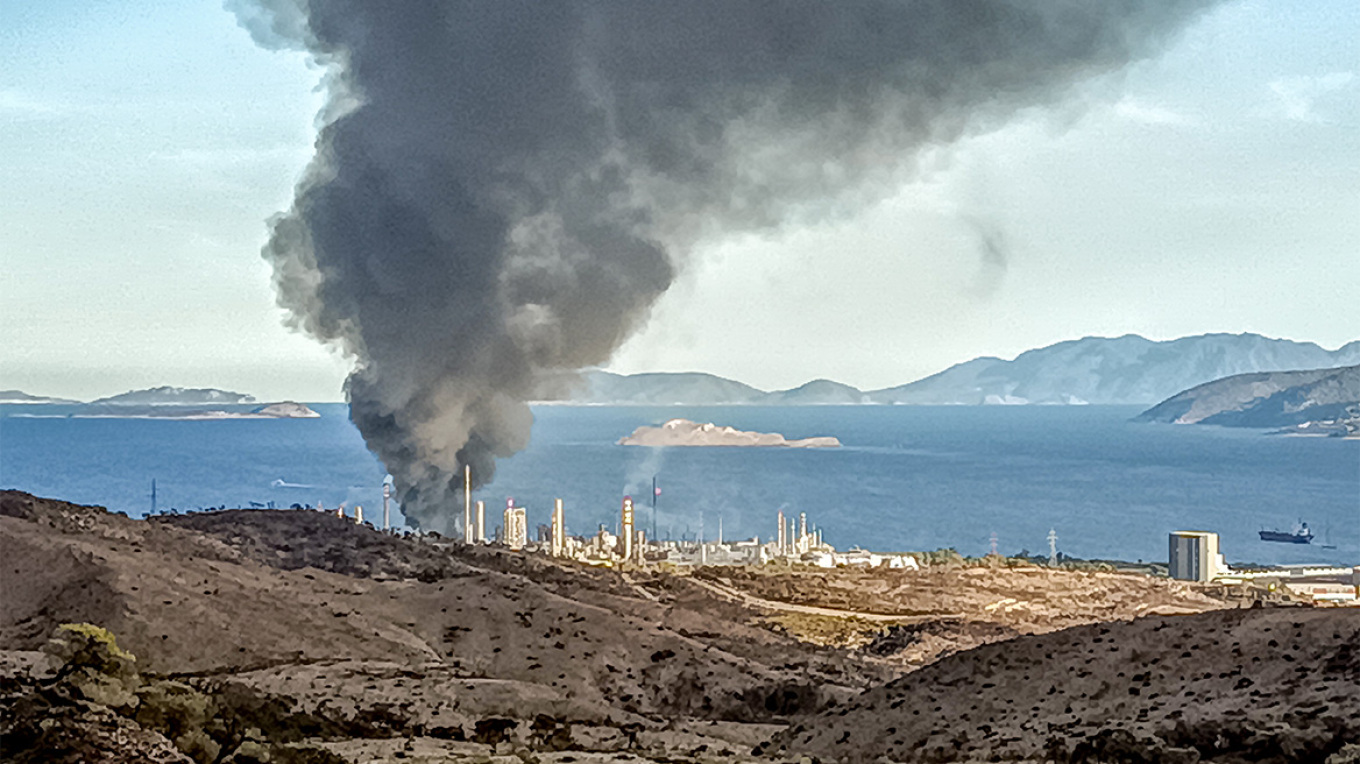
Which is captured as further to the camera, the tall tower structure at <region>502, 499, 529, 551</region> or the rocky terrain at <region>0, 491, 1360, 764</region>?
the tall tower structure at <region>502, 499, 529, 551</region>

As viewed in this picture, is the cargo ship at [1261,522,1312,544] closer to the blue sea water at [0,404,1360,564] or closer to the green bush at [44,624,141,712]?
the blue sea water at [0,404,1360,564]

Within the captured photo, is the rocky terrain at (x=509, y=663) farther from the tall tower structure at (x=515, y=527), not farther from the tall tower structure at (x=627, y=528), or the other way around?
the tall tower structure at (x=515, y=527)

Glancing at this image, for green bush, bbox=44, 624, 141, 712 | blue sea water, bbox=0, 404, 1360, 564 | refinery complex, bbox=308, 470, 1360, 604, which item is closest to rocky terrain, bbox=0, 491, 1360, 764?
green bush, bbox=44, 624, 141, 712

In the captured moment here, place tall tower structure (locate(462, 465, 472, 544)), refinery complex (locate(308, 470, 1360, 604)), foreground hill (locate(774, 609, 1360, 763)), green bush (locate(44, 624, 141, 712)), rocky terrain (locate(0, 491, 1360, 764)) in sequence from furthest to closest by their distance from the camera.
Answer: tall tower structure (locate(462, 465, 472, 544)) < refinery complex (locate(308, 470, 1360, 604)) < rocky terrain (locate(0, 491, 1360, 764)) < foreground hill (locate(774, 609, 1360, 763)) < green bush (locate(44, 624, 141, 712))

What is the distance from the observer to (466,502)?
53469 mm

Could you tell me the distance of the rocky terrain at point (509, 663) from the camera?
51.5 ft

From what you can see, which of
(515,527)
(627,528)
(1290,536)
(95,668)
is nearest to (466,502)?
(627,528)

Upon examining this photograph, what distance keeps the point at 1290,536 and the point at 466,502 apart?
270 feet

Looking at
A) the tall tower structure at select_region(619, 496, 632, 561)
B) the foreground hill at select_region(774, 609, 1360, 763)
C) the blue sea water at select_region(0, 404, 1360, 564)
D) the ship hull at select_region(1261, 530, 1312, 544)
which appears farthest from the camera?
the blue sea water at select_region(0, 404, 1360, 564)

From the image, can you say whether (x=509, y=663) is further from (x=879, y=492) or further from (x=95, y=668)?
(x=879, y=492)

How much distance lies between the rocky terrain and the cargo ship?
77.6 metres

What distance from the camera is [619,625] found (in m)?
29.1

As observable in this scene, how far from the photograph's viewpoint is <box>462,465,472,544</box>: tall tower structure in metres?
53.3

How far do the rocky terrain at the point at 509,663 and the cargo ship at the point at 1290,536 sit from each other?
7758cm
